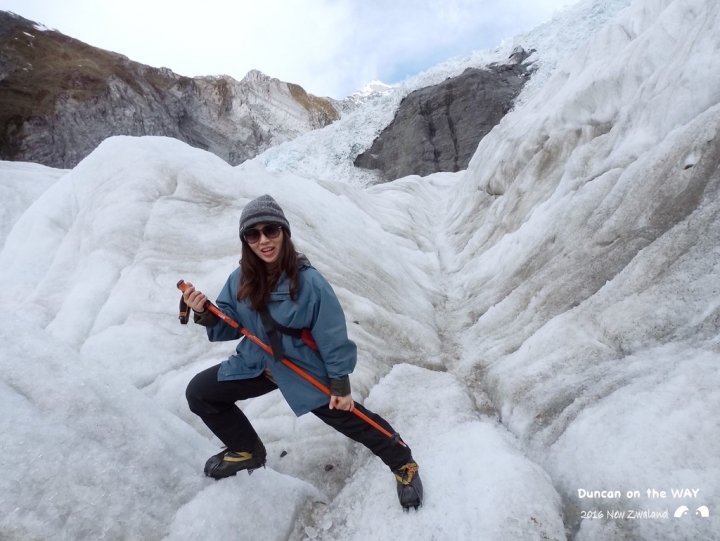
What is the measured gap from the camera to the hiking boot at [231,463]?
2.55 m

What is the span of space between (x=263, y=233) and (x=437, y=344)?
145 inches

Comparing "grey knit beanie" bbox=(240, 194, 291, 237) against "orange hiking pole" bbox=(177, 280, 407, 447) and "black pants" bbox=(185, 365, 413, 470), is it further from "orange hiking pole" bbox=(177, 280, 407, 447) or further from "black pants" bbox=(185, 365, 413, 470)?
"black pants" bbox=(185, 365, 413, 470)

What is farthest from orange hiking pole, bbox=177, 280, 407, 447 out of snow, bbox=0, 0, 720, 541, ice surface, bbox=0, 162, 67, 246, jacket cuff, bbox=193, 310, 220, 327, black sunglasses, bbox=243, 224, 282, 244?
ice surface, bbox=0, 162, 67, 246

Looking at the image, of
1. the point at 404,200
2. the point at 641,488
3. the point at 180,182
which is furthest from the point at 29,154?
the point at 641,488

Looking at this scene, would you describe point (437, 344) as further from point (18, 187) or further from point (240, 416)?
point (18, 187)

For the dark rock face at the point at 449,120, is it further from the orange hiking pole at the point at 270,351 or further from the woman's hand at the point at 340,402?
the woman's hand at the point at 340,402

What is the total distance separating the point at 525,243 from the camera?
5.97 metres

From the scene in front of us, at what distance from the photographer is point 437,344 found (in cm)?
527

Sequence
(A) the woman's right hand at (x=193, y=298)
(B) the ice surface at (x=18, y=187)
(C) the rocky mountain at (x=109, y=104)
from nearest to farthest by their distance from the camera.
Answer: (A) the woman's right hand at (x=193, y=298) < (B) the ice surface at (x=18, y=187) < (C) the rocky mountain at (x=109, y=104)

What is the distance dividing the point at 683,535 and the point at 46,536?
2.93 meters

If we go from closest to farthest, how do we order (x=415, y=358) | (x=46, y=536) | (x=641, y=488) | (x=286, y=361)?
(x=46, y=536) → (x=641, y=488) → (x=286, y=361) → (x=415, y=358)

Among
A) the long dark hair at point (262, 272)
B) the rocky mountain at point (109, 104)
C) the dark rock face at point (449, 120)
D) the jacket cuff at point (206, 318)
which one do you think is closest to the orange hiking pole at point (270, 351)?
the jacket cuff at point (206, 318)

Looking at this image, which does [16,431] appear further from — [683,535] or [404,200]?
[404,200]

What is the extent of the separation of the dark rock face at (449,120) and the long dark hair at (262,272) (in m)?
33.8
